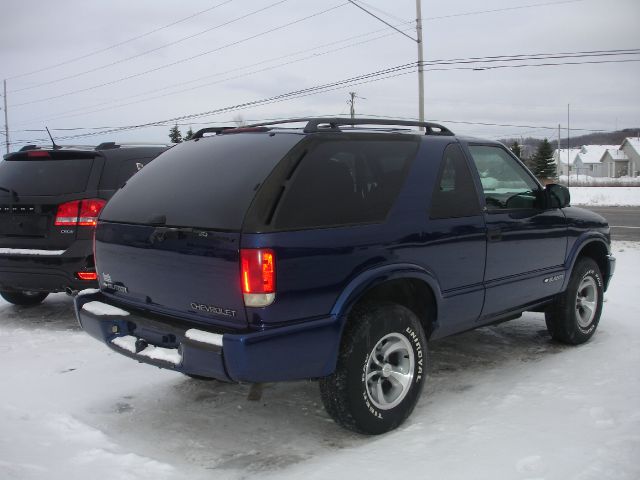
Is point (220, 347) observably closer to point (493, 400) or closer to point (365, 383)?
point (365, 383)

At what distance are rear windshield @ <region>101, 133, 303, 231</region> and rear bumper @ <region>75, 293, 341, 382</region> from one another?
56cm

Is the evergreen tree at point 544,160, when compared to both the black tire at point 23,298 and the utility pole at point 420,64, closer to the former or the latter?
the utility pole at point 420,64

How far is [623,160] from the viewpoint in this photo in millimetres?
96625

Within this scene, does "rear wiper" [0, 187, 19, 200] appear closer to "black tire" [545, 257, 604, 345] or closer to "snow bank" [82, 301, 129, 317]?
"snow bank" [82, 301, 129, 317]

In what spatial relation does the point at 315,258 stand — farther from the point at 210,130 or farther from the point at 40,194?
the point at 40,194

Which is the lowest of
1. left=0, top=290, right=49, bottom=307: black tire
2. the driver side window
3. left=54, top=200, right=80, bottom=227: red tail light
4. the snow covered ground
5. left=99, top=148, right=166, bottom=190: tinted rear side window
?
the snow covered ground

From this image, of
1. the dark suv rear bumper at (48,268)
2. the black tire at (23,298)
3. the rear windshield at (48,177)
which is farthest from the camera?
the black tire at (23,298)

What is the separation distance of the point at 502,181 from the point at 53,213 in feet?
13.3

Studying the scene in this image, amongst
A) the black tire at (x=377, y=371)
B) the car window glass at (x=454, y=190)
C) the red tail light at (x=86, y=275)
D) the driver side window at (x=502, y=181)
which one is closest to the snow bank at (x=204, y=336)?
the black tire at (x=377, y=371)

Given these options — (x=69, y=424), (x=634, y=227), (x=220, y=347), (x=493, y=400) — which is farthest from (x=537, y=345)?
(x=634, y=227)

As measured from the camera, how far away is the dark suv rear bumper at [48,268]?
5.71m

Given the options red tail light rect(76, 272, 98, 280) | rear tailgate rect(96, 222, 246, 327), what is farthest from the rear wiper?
rear tailgate rect(96, 222, 246, 327)

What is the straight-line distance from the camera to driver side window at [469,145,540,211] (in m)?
4.51

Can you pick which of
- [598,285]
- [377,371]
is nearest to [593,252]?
[598,285]
